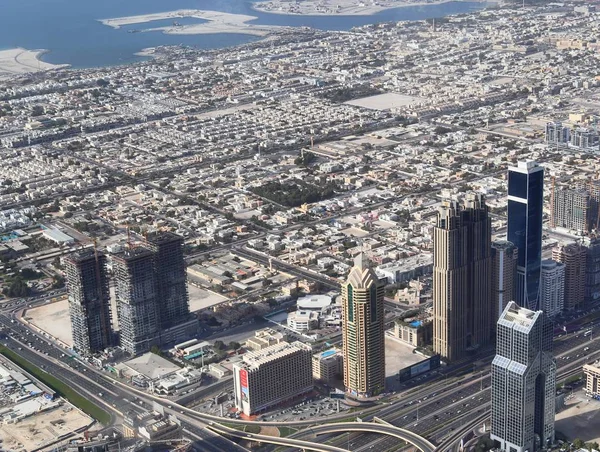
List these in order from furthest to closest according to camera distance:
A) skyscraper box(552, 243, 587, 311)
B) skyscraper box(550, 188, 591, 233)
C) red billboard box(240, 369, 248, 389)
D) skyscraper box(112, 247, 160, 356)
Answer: skyscraper box(550, 188, 591, 233)
skyscraper box(552, 243, 587, 311)
skyscraper box(112, 247, 160, 356)
red billboard box(240, 369, 248, 389)

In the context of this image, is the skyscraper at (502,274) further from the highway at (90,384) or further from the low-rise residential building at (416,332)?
the highway at (90,384)

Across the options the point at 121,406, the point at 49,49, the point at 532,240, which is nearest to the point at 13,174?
the point at 121,406

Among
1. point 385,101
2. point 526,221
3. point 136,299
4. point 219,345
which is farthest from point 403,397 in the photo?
point 385,101

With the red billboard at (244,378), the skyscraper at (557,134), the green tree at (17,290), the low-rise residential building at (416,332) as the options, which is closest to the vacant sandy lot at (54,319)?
the green tree at (17,290)

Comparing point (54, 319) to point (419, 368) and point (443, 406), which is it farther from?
point (443, 406)

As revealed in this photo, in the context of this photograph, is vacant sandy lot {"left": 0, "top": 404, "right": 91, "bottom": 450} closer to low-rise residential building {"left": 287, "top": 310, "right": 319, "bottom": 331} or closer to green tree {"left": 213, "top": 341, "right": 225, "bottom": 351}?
green tree {"left": 213, "top": 341, "right": 225, "bottom": 351}

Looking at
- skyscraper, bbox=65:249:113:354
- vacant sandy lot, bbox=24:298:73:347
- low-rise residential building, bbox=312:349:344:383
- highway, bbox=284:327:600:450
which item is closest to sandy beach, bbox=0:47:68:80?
vacant sandy lot, bbox=24:298:73:347
